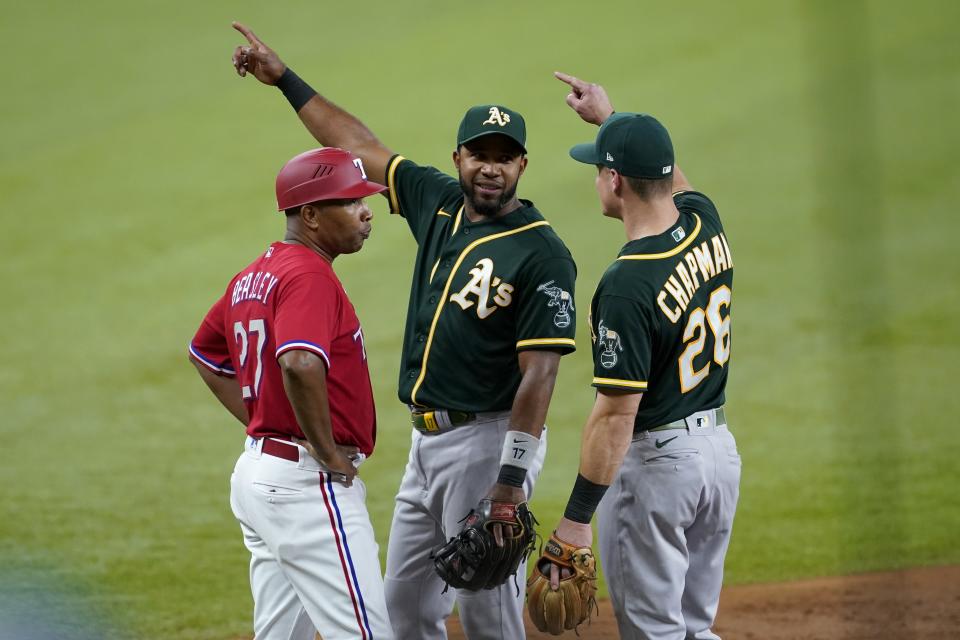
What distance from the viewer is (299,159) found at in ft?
13.0

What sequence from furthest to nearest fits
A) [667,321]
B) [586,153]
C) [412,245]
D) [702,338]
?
[412,245] → [586,153] → [702,338] → [667,321]

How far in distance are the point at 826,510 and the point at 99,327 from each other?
6832 millimetres

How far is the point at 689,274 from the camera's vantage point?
384 cm

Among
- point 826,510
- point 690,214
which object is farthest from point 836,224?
point 690,214

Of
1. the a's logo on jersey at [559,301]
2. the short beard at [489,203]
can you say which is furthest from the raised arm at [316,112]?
the a's logo on jersey at [559,301]

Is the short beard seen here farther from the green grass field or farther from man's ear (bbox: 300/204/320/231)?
Answer: the green grass field

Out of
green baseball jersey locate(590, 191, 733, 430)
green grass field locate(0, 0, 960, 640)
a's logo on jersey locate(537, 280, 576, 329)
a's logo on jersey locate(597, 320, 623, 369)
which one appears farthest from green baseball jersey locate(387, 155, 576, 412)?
green grass field locate(0, 0, 960, 640)

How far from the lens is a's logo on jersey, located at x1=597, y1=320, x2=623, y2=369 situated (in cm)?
367

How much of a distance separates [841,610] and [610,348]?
313 cm

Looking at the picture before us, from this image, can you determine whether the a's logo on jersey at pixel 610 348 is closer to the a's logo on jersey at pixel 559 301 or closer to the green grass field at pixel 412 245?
the a's logo on jersey at pixel 559 301

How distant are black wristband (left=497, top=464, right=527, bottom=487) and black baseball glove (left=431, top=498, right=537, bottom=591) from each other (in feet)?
0.22

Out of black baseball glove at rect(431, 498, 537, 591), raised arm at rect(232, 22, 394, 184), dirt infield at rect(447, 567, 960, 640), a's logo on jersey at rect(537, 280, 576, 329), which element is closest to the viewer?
black baseball glove at rect(431, 498, 537, 591)

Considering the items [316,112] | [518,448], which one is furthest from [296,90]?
[518,448]

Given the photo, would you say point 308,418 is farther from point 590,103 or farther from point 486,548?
point 590,103
